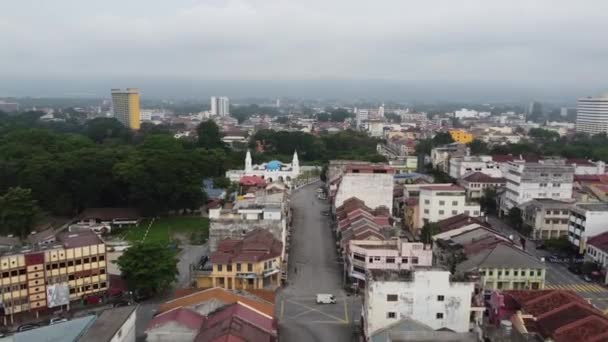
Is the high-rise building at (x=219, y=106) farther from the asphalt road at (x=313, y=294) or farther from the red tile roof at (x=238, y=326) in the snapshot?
the red tile roof at (x=238, y=326)

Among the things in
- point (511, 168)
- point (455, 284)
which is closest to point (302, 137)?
point (511, 168)

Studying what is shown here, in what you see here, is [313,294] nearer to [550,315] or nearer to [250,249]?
[250,249]

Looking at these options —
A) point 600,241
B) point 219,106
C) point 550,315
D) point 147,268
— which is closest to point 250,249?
point 147,268

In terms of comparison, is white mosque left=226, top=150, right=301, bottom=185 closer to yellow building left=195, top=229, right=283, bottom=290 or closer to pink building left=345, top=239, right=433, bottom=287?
yellow building left=195, top=229, right=283, bottom=290

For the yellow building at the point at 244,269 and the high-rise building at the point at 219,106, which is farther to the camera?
the high-rise building at the point at 219,106

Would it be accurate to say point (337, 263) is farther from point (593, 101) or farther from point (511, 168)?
point (593, 101)

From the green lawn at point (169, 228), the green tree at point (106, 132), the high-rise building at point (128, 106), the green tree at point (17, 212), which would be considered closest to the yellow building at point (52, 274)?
the green tree at point (17, 212)
